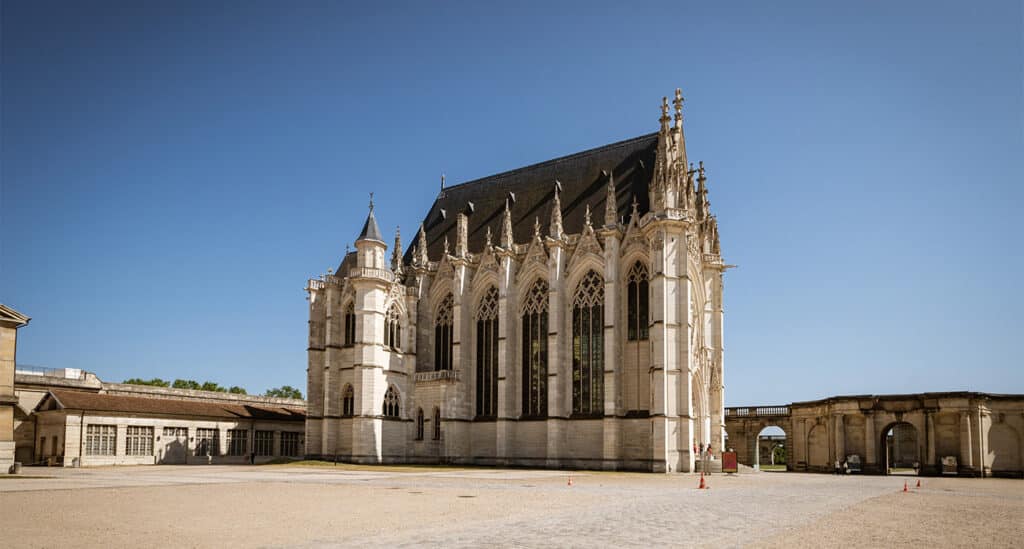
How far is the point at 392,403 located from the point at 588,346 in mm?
14984

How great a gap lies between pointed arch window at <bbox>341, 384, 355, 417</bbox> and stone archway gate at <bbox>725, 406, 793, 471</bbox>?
30073mm

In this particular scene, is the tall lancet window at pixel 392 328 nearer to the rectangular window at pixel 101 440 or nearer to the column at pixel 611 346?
the column at pixel 611 346

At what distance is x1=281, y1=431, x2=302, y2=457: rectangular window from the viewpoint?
6431 cm

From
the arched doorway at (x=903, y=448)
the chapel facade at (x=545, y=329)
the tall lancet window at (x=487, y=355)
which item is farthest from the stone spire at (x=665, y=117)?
the arched doorway at (x=903, y=448)

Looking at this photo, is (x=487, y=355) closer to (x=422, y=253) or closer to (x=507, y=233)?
(x=507, y=233)

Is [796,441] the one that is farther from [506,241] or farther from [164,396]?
[164,396]

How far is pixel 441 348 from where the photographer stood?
57.6 m

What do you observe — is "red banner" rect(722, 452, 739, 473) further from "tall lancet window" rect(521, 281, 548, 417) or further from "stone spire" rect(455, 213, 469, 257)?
"stone spire" rect(455, 213, 469, 257)

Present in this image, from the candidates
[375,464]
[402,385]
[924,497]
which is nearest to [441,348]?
[402,385]

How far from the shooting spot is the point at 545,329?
52.0 meters

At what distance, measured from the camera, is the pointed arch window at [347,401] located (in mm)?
55375

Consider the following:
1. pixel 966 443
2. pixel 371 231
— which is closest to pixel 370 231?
pixel 371 231

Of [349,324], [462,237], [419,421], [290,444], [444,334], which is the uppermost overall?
[462,237]

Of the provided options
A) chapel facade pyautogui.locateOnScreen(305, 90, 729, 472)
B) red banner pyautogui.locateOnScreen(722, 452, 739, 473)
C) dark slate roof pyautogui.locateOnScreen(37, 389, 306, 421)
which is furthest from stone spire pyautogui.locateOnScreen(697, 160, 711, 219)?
dark slate roof pyautogui.locateOnScreen(37, 389, 306, 421)
